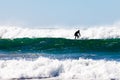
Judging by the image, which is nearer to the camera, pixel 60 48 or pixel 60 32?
pixel 60 48

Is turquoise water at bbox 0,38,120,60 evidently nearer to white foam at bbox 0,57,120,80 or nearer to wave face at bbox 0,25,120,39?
white foam at bbox 0,57,120,80

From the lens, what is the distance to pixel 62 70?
17.3 metres

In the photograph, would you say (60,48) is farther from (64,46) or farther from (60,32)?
(60,32)

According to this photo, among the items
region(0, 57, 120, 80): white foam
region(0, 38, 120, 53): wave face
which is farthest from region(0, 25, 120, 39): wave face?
region(0, 57, 120, 80): white foam

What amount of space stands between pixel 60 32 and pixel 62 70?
3801 cm

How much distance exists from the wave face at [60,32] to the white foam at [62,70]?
98.1ft

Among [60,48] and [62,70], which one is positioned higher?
[60,48]

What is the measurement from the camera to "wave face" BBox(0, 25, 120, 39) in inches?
1960

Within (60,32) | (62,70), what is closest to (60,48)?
(62,70)

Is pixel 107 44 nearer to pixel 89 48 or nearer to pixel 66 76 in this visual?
pixel 89 48

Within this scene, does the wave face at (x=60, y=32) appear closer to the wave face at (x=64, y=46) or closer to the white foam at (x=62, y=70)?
the wave face at (x=64, y=46)

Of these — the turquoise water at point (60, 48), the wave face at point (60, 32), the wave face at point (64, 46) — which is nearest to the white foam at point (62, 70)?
the turquoise water at point (60, 48)

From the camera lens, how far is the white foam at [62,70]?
16.4 m

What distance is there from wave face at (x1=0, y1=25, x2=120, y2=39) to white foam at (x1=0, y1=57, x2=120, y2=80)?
2989 centimetres
